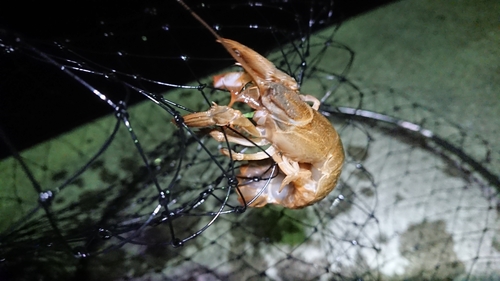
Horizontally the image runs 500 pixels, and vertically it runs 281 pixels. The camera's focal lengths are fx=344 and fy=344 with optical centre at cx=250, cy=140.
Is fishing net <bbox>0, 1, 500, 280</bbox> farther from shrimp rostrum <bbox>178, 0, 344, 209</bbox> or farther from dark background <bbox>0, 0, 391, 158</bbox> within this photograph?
shrimp rostrum <bbox>178, 0, 344, 209</bbox>

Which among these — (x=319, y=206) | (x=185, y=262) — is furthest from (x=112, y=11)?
(x=319, y=206)

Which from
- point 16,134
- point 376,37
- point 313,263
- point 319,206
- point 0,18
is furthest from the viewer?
point 376,37

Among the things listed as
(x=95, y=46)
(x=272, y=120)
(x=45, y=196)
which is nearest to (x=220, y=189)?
(x=272, y=120)

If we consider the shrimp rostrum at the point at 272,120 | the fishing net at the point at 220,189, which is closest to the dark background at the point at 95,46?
the fishing net at the point at 220,189

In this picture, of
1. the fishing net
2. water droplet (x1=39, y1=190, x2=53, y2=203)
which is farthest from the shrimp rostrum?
water droplet (x1=39, y1=190, x2=53, y2=203)

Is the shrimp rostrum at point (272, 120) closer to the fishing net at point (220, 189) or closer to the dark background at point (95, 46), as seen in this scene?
the fishing net at point (220, 189)

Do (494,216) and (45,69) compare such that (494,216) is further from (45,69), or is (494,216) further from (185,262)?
(45,69)

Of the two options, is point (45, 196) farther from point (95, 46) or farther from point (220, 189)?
point (95, 46)
